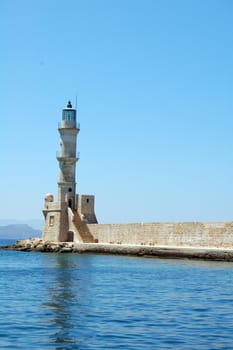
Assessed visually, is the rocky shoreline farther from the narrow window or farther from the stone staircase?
the narrow window

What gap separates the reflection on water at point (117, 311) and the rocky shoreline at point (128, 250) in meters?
5.67

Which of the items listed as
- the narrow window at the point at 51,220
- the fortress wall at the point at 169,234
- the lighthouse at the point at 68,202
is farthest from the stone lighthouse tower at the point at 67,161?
the fortress wall at the point at 169,234

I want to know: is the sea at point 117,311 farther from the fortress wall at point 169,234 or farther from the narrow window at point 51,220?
the narrow window at point 51,220

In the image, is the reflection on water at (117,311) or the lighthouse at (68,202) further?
the lighthouse at (68,202)

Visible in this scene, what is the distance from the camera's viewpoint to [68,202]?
137ft

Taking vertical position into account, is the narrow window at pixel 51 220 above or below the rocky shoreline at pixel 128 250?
above

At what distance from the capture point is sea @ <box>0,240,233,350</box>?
32.6 ft

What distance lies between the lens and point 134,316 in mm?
12188

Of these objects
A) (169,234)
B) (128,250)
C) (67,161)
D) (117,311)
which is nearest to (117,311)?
(117,311)

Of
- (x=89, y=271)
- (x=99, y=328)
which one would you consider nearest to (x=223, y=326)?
(x=99, y=328)

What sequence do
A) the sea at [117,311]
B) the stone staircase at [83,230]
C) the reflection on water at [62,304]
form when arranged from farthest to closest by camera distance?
the stone staircase at [83,230] → the reflection on water at [62,304] → the sea at [117,311]

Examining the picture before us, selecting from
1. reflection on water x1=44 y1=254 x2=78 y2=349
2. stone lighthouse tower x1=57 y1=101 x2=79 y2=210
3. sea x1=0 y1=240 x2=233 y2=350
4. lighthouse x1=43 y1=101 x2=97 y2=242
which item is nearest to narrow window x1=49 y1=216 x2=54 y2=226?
lighthouse x1=43 y1=101 x2=97 y2=242

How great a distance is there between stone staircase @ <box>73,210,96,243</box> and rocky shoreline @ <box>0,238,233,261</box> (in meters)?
1.06

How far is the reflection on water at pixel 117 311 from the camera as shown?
32.6 ft
